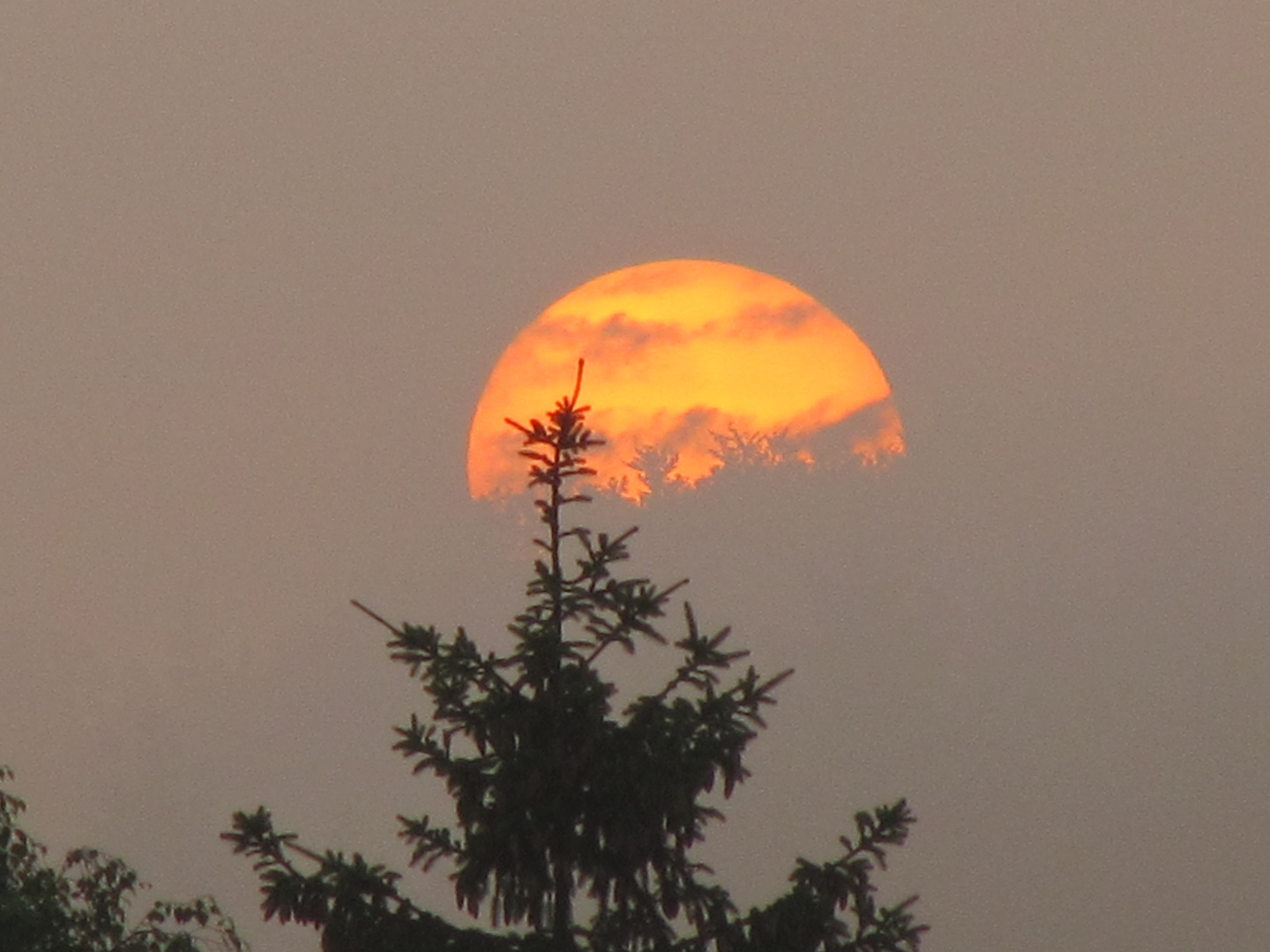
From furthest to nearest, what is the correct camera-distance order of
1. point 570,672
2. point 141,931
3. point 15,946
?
1. point 141,931
2. point 15,946
3. point 570,672

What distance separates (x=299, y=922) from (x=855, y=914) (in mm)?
4218

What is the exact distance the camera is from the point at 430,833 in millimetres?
18453

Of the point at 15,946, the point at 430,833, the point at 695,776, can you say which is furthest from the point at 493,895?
the point at 15,946

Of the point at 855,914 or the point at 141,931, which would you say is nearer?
the point at 855,914

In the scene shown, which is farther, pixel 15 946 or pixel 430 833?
pixel 15 946

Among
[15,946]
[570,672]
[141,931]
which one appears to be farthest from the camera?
[141,931]

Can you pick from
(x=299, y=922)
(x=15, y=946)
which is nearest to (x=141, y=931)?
(x=15, y=946)

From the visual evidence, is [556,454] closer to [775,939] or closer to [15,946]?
[775,939]

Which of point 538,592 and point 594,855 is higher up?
point 538,592

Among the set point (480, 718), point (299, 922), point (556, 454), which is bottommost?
point (299, 922)

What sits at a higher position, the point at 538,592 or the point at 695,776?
the point at 538,592

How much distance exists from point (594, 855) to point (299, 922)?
7.54 feet

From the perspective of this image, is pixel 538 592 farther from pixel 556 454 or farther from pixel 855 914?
pixel 855 914

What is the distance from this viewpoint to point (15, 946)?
23.3 metres
